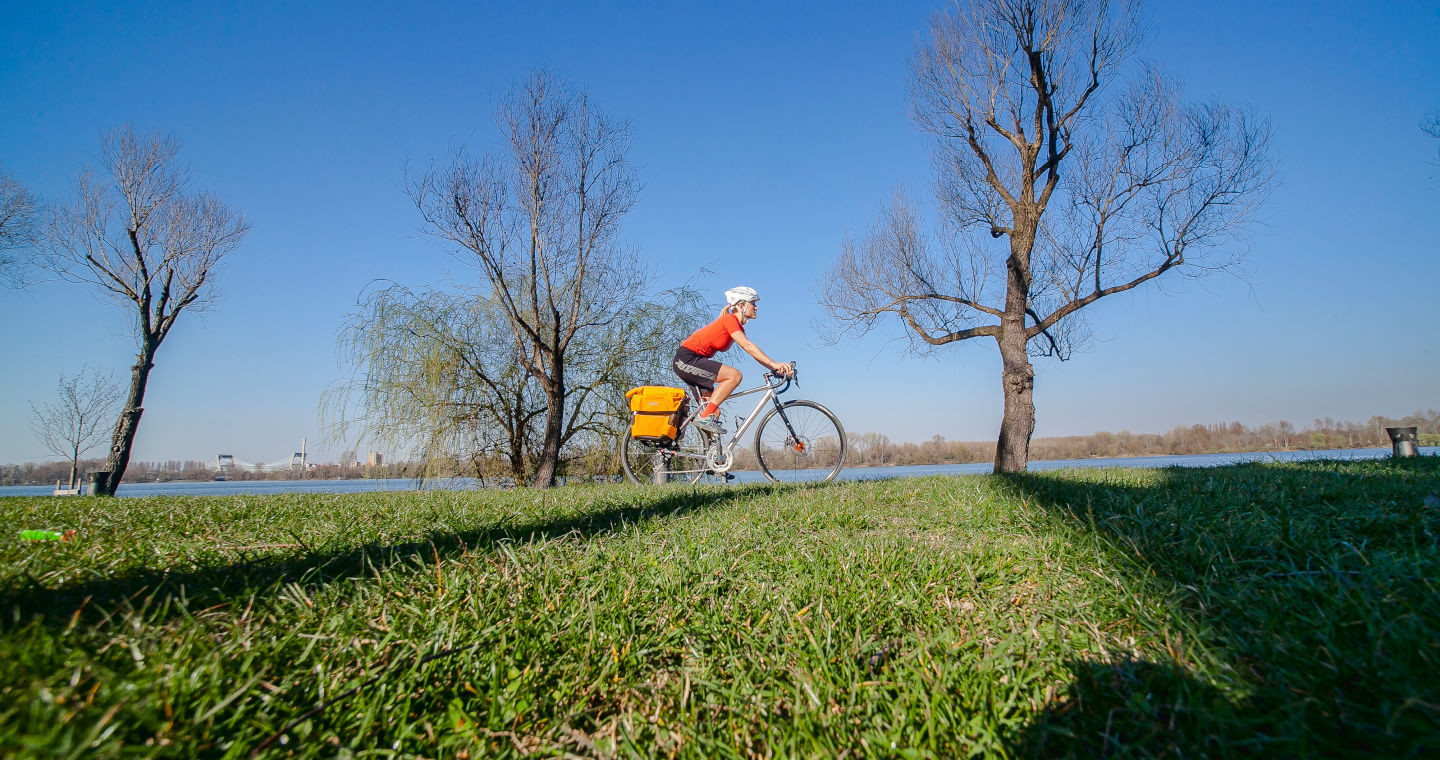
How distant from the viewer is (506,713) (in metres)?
1.31

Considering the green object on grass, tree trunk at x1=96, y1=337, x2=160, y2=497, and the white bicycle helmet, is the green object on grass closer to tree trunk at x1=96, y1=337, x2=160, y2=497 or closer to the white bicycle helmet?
the white bicycle helmet

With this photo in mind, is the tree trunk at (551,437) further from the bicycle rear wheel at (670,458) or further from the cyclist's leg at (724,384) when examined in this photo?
the cyclist's leg at (724,384)

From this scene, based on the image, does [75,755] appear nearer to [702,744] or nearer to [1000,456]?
[702,744]

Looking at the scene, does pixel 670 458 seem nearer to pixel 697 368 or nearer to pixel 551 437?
pixel 697 368

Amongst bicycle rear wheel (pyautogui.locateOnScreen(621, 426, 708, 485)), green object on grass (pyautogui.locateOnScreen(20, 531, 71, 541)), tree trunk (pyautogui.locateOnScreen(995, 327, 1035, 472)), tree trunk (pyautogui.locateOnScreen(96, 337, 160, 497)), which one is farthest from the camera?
tree trunk (pyautogui.locateOnScreen(96, 337, 160, 497))

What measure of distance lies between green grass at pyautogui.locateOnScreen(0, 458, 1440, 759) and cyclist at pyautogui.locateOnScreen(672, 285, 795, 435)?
3.88 meters

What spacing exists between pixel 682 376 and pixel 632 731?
555 cm

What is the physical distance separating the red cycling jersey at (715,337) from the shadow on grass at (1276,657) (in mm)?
4573

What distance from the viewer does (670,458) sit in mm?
7594

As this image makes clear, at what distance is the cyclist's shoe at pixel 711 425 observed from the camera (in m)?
6.85

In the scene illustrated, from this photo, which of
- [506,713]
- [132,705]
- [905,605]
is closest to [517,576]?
[506,713]

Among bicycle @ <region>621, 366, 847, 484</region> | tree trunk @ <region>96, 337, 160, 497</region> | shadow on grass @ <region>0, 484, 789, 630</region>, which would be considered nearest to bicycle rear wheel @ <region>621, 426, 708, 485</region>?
bicycle @ <region>621, 366, 847, 484</region>

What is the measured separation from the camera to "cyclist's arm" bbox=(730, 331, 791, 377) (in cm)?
617

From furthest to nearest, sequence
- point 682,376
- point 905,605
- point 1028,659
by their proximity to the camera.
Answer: point 682,376 < point 905,605 < point 1028,659
